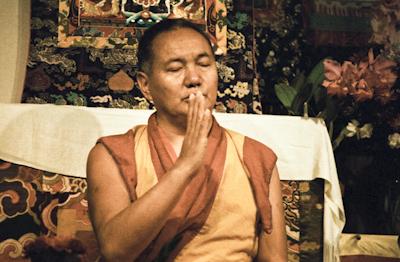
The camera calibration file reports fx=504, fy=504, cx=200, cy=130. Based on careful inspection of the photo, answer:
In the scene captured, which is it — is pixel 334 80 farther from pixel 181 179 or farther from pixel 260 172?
pixel 181 179

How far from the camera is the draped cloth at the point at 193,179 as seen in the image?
4.17 ft

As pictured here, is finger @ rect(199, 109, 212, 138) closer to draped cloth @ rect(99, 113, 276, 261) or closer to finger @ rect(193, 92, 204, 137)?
finger @ rect(193, 92, 204, 137)

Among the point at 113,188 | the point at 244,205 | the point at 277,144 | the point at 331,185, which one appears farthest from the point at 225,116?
the point at 113,188

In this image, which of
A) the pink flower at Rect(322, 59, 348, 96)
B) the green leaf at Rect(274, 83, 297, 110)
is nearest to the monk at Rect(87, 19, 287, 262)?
the pink flower at Rect(322, 59, 348, 96)

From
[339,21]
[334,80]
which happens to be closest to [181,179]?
[334,80]

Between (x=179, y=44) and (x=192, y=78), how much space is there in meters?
0.11

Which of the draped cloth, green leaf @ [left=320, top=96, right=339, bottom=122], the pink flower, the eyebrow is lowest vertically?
the draped cloth

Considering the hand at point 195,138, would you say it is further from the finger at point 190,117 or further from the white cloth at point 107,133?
the white cloth at point 107,133

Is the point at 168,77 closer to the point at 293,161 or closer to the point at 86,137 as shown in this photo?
the point at 86,137

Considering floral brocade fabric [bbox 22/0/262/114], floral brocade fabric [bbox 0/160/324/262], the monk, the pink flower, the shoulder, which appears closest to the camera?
the monk

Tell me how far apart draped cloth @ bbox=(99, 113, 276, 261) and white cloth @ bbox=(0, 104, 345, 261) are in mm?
417

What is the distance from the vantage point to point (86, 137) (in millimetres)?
1820

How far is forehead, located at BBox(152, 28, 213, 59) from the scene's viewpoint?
139cm

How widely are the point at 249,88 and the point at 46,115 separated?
3.15 feet
